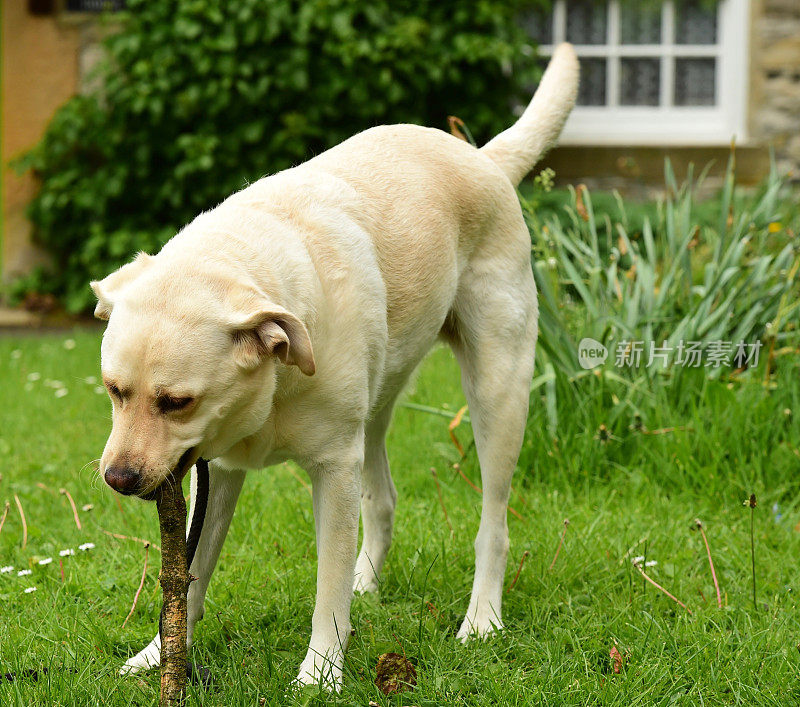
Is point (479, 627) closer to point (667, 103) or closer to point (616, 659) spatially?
point (616, 659)

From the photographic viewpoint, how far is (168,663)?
Result: 2.38m

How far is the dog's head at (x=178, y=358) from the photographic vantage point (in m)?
2.08

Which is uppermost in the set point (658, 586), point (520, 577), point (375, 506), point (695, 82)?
point (695, 82)

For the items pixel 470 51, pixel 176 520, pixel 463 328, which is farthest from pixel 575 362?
pixel 470 51

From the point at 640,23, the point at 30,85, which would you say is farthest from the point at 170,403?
the point at 640,23

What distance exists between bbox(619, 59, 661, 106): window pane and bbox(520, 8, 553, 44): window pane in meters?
0.74

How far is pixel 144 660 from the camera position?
271cm

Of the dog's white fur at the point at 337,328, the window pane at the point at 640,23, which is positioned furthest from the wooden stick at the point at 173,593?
the window pane at the point at 640,23

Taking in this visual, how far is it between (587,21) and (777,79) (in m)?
1.75

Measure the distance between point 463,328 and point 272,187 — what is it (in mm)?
809

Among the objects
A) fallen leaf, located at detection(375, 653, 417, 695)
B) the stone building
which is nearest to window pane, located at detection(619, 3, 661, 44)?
the stone building

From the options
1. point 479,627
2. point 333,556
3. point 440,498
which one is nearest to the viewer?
point 333,556

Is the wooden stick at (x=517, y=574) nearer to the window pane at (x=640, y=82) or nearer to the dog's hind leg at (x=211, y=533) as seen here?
the dog's hind leg at (x=211, y=533)

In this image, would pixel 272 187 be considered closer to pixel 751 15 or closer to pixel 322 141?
pixel 322 141
